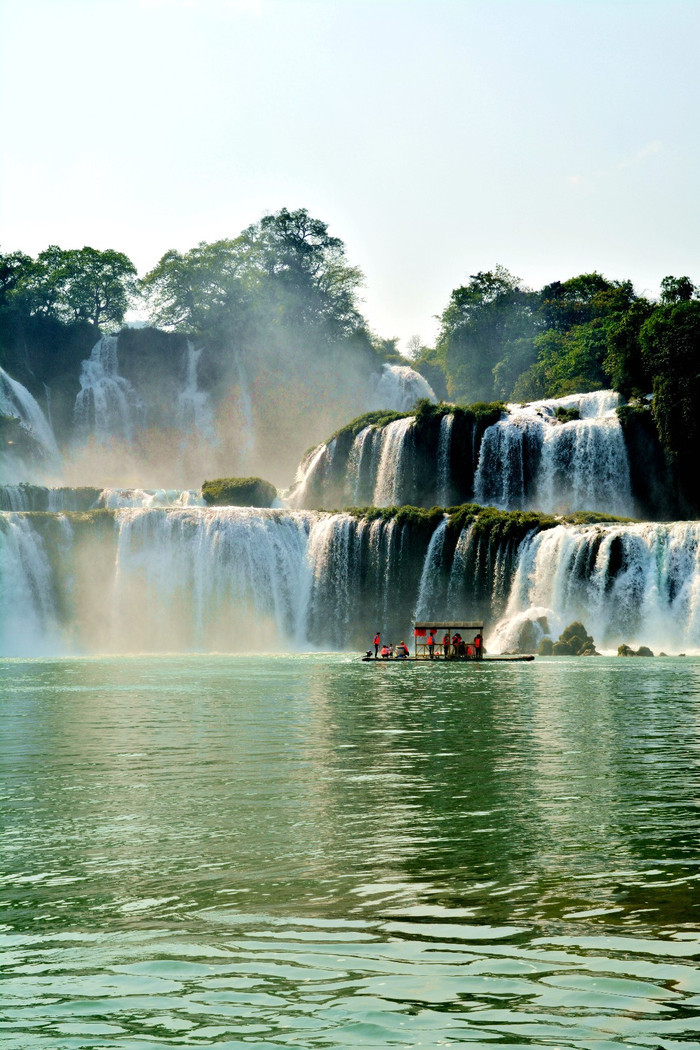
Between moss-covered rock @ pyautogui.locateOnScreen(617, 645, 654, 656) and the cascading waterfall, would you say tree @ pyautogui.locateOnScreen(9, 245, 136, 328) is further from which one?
moss-covered rock @ pyautogui.locateOnScreen(617, 645, 654, 656)

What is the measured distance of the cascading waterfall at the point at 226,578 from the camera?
53625 mm

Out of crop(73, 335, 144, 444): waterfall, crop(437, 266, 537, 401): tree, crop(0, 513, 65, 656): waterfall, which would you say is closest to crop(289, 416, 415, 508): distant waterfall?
crop(0, 513, 65, 656): waterfall

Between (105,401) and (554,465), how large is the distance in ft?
120

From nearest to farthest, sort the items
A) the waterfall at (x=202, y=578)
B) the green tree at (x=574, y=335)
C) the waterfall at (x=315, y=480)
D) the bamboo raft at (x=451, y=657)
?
1. the bamboo raft at (x=451, y=657)
2. the waterfall at (x=202, y=578)
3. the waterfall at (x=315, y=480)
4. the green tree at (x=574, y=335)

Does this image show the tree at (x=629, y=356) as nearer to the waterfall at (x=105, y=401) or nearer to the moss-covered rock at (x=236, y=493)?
the moss-covered rock at (x=236, y=493)

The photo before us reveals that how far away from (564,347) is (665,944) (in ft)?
259

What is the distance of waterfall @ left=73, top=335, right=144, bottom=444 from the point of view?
275 feet

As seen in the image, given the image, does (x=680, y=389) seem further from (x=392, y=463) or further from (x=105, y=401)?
(x=105, y=401)

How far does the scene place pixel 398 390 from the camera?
92438 millimetres

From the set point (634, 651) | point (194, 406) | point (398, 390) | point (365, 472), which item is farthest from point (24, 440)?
point (634, 651)

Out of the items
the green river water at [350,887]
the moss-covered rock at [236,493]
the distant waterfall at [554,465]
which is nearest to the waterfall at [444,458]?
the distant waterfall at [554,465]

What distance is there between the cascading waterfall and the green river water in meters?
33.2

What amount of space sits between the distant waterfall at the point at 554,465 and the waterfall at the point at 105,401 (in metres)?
32.1

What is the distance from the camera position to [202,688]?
29.9 m
